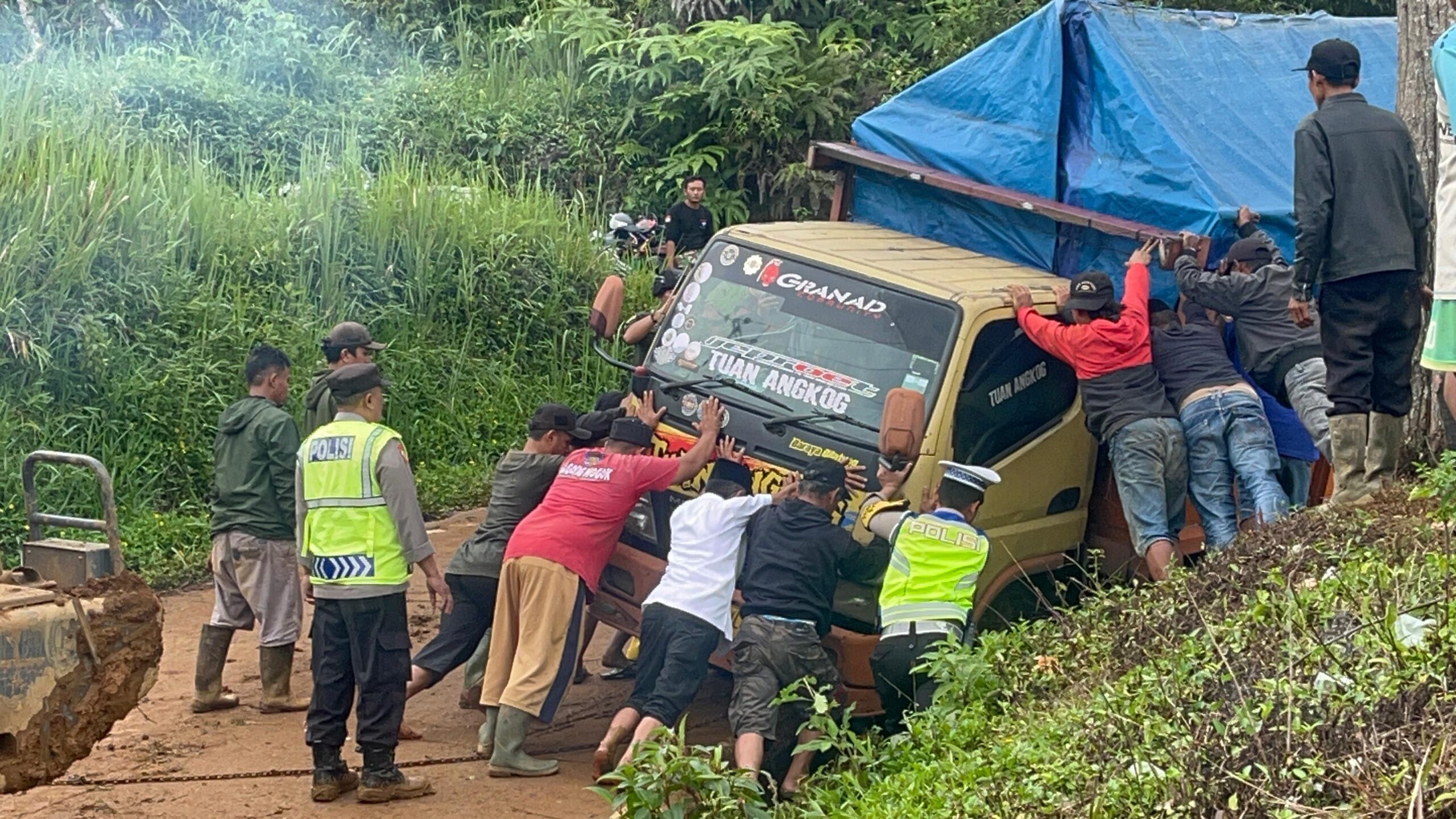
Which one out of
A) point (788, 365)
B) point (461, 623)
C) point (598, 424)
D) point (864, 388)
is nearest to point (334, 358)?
point (598, 424)

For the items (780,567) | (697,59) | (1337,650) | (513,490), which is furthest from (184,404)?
(1337,650)

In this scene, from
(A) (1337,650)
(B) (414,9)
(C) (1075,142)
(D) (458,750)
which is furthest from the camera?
(B) (414,9)

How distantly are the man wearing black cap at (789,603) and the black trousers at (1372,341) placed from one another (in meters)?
1.96

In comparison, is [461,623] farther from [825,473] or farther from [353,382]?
[825,473]

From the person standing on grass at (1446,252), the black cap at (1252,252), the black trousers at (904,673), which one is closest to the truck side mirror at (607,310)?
the black trousers at (904,673)

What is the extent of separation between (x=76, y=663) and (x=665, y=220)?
30.5 feet

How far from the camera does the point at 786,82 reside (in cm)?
1398

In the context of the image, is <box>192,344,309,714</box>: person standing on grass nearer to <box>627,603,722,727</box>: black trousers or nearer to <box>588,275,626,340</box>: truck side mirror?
<box>588,275,626,340</box>: truck side mirror

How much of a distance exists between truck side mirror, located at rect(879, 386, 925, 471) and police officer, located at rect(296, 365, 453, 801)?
1776 millimetres

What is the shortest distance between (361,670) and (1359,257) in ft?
13.4

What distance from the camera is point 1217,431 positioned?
6938mm

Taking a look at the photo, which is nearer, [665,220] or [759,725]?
[759,725]

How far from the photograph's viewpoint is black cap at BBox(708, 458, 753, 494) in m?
6.68

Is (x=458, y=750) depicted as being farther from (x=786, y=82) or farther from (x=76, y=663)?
(x=786, y=82)
